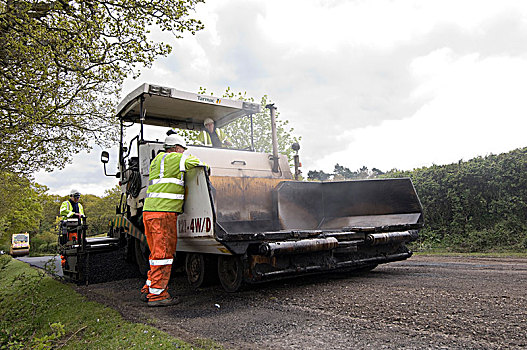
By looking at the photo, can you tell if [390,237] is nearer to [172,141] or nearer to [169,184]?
[169,184]

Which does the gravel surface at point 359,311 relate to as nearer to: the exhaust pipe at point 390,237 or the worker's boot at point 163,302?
the worker's boot at point 163,302

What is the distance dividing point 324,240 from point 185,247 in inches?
68.3

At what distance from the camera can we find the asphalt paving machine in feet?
14.0

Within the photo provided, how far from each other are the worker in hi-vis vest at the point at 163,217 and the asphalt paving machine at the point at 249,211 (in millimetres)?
139

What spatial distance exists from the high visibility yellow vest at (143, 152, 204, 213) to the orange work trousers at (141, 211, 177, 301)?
0.31ft

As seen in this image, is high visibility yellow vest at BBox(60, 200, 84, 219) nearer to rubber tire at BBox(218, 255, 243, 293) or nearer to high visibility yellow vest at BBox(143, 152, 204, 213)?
high visibility yellow vest at BBox(143, 152, 204, 213)

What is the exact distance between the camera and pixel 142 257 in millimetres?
6285

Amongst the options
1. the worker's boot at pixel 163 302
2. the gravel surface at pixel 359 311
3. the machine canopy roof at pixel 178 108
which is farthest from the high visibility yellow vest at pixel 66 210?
the worker's boot at pixel 163 302

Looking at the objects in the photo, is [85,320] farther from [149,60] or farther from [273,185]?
[149,60]

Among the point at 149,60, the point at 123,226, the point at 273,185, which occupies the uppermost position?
the point at 149,60

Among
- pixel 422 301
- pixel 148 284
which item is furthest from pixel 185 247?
pixel 422 301

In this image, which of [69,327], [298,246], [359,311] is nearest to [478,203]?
[298,246]

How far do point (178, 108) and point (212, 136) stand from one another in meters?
0.80

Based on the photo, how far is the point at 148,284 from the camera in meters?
4.47
